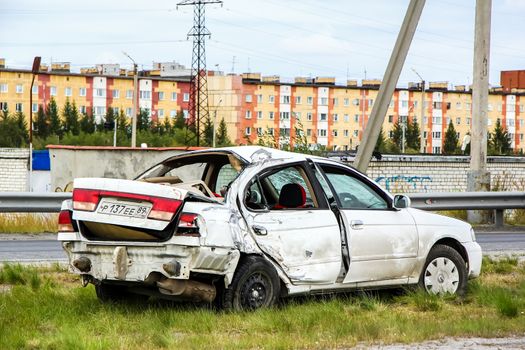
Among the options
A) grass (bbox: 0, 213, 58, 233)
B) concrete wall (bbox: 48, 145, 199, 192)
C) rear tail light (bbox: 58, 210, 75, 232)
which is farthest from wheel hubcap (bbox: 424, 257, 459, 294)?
concrete wall (bbox: 48, 145, 199, 192)

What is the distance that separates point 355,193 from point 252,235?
1.70 m

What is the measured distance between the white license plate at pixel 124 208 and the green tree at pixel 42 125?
107 meters

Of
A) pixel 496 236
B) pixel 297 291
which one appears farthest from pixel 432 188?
pixel 297 291

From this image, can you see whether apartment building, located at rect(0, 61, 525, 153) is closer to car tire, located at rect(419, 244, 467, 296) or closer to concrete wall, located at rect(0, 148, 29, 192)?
concrete wall, located at rect(0, 148, 29, 192)

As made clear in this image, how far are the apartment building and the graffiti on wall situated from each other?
261ft

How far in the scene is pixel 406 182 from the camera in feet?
127

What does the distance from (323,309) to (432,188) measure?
31820 millimetres

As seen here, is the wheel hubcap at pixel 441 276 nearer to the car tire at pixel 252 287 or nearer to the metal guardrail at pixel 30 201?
the car tire at pixel 252 287

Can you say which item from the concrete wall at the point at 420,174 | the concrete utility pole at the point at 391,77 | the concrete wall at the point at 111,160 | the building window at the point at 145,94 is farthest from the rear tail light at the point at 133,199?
the building window at the point at 145,94

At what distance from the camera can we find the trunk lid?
8.27 metres

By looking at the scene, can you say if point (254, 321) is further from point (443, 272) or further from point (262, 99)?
point (262, 99)

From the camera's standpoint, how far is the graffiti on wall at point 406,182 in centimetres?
3696

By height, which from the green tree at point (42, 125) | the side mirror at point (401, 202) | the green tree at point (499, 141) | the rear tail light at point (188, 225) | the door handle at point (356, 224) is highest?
the green tree at point (42, 125)

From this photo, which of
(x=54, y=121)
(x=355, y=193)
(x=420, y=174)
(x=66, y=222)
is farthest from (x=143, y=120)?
(x=66, y=222)
